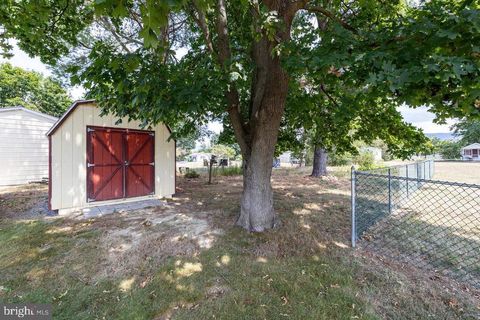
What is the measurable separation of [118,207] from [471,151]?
50.4 meters

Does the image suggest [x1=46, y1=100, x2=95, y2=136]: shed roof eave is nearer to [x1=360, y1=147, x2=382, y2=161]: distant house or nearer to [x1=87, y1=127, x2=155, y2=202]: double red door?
[x1=87, y1=127, x2=155, y2=202]: double red door

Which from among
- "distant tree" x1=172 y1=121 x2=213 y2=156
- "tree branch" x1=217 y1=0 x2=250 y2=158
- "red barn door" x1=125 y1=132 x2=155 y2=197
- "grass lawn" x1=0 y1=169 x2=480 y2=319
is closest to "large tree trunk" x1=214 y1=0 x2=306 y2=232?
"tree branch" x1=217 y1=0 x2=250 y2=158

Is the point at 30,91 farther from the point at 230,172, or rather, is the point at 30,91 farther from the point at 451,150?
the point at 451,150

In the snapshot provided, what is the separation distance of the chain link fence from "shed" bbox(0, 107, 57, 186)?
1290 centimetres

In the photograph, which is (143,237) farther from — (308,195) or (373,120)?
(373,120)

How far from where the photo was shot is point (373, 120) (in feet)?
15.9

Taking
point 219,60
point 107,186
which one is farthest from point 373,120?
point 107,186

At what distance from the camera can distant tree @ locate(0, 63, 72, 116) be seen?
1808 centimetres

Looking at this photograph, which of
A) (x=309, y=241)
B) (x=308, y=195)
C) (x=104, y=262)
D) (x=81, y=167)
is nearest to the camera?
(x=104, y=262)

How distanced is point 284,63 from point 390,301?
2.91 meters

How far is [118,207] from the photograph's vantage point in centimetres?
586

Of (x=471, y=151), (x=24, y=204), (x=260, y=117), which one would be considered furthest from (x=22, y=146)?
(x=471, y=151)

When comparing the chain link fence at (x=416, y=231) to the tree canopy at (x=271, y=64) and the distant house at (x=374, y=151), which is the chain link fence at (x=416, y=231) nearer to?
the tree canopy at (x=271, y=64)

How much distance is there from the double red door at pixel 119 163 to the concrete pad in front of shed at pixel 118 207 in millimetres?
260
